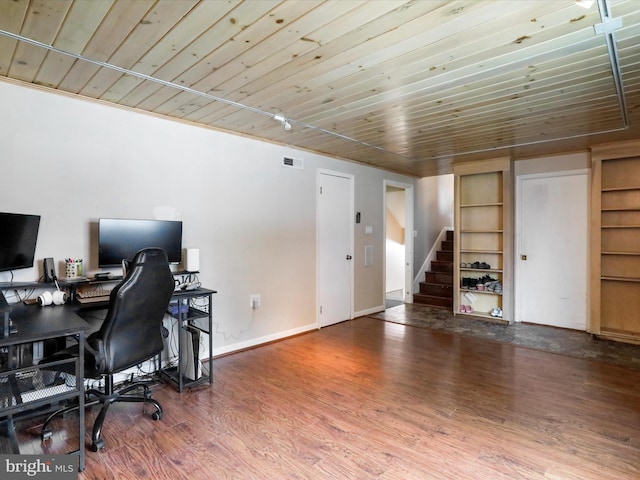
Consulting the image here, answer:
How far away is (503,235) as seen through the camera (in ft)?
17.3

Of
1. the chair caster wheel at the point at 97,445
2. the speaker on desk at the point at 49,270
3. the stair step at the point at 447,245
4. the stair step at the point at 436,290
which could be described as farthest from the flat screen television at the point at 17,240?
the stair step at the point at 447,245

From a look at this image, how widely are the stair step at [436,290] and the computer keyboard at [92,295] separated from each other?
5.42 m

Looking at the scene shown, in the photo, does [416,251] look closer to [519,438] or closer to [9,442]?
[519,438]

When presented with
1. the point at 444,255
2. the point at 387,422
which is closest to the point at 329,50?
the point at 387,422

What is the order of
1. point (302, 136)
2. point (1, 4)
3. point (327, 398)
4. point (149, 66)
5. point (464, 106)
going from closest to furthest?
1. point (1, 4)
2. point (149, 66)
3. point (327, 398)
4. point (464, 106)
5. point (302, 136)

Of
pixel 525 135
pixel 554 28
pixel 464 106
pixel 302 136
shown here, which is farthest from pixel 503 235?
pixel 554 28

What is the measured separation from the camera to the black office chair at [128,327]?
6.99 feet

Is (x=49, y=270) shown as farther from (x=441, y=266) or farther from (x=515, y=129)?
(x=441, y=266)

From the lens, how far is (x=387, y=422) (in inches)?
96.4

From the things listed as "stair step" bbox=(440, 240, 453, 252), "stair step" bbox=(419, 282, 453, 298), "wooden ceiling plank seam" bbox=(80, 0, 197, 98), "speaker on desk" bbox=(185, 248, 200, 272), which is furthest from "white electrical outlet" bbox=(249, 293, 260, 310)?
"stair step" bbox=(440, 240, 453, 252)

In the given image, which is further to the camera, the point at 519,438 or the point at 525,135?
the point at 525,135

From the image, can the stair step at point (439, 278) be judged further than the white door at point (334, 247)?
Yes

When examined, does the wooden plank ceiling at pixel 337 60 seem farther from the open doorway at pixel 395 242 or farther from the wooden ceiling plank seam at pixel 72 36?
the open doorway at pixel 395 242

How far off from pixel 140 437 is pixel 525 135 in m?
4.58
